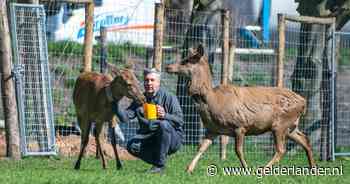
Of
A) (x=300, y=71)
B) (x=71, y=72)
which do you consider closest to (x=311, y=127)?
(x=300, y=71)

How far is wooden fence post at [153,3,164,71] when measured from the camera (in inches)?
663

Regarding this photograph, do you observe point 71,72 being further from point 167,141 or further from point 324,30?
point 167,141

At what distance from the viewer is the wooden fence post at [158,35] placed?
55.2ft

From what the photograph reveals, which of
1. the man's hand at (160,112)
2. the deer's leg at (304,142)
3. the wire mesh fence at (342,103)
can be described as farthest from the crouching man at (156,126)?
the wire mesh fence at (342,103)

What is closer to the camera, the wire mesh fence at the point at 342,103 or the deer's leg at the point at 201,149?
the deer's leg at the point at 201,149

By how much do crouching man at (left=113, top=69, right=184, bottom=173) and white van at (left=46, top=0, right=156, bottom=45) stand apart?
22.6 feet

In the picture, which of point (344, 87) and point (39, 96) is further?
point (344, 87)

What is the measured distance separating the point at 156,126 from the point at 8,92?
11.1ft

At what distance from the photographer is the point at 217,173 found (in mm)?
13188

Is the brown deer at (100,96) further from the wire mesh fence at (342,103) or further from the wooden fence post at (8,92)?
the wire mesh fence at (342,103)

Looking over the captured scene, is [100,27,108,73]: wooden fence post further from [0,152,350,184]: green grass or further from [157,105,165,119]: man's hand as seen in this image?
[157,105,165,119]: man's hand

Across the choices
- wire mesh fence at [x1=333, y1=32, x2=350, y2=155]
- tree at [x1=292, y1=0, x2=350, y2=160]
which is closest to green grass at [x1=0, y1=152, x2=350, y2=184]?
tree at [x1=292, y1=0, x2=350, y2=160]

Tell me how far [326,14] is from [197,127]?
3.60m

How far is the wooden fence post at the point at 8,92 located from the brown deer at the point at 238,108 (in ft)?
8.98
